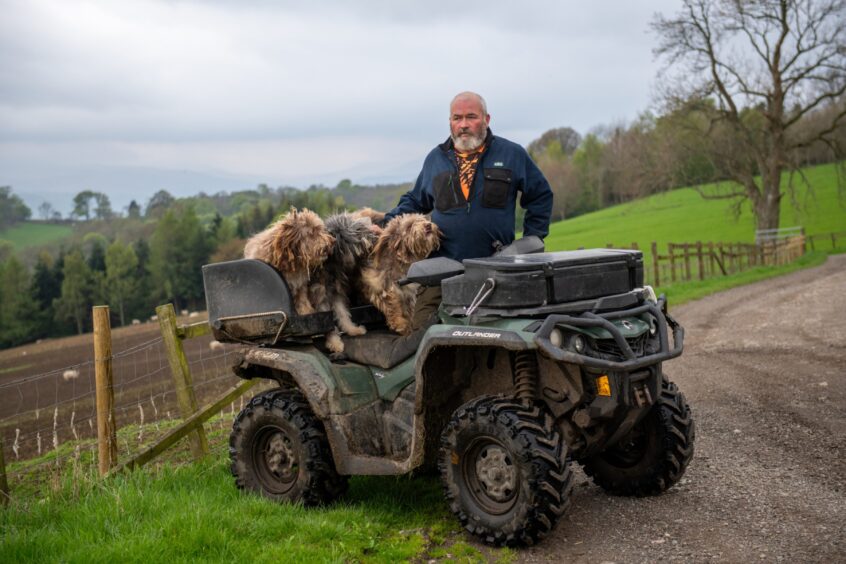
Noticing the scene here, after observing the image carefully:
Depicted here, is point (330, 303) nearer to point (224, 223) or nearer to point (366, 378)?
point (366, 378)

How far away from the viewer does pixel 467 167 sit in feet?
17.9

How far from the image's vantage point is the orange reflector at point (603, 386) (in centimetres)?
430

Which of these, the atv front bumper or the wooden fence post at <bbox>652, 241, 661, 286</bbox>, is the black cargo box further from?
the wooden fence post at <bbox>652, 241, 661, 286</bbox>

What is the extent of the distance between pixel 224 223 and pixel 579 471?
7948 centimetres

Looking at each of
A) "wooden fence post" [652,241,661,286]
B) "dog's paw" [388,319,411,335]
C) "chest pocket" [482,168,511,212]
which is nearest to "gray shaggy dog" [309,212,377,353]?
"dog's paw" [388,319,411,335]

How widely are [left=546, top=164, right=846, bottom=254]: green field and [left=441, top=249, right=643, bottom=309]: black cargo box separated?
4481 cm

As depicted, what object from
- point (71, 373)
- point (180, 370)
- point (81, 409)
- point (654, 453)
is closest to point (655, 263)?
point (81, 409)

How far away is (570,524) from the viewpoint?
4863 millimetres

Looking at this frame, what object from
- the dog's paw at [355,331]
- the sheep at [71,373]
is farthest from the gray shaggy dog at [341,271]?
the sheep at [71,373]

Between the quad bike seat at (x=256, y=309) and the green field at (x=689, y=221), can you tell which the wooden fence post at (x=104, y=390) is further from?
the green field at (x=689, y=221)

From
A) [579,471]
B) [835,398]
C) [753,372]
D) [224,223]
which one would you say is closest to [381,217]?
[579,471]

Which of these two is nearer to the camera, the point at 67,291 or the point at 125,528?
the point at 125,528

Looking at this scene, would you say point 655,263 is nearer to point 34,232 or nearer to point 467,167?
point 467,167

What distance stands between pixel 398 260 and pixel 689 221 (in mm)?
67679
